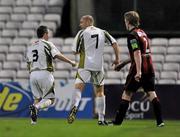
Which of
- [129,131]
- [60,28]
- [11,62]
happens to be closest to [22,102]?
[11,62]

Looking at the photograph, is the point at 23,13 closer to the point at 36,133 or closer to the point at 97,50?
the point at 97,50

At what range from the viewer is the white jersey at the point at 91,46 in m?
13.4

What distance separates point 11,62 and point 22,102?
3830 millimetres

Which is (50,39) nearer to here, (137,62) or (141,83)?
(141,83)

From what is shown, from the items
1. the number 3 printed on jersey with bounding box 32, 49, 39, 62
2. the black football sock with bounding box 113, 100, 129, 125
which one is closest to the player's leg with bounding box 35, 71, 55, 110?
the number 3 printed on jersey with bounding box 32, 49, 39, 62

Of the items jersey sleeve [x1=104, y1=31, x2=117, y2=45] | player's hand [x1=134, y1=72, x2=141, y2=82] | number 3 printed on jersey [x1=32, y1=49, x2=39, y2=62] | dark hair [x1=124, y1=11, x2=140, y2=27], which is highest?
dark hair [x1=124, y1=11, x2=140, y2=27]

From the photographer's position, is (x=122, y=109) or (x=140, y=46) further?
(x=122, y=109)

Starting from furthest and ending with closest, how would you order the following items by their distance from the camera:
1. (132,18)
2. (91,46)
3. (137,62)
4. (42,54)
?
(42,54) → (91,46) → (132,18) → (137,62)

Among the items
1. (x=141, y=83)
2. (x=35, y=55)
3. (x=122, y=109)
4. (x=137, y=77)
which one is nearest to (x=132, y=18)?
(x=137, y=77)

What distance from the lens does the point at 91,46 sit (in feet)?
43.9

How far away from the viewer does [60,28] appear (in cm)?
2444

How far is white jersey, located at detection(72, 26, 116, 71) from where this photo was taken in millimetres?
13359

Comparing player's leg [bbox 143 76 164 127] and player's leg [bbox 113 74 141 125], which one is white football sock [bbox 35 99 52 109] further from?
player's leg [bbox 143 76 164 127]

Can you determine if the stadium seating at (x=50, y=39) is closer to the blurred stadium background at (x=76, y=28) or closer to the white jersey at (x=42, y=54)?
the blurred stadium background at (x=76, y=28)
